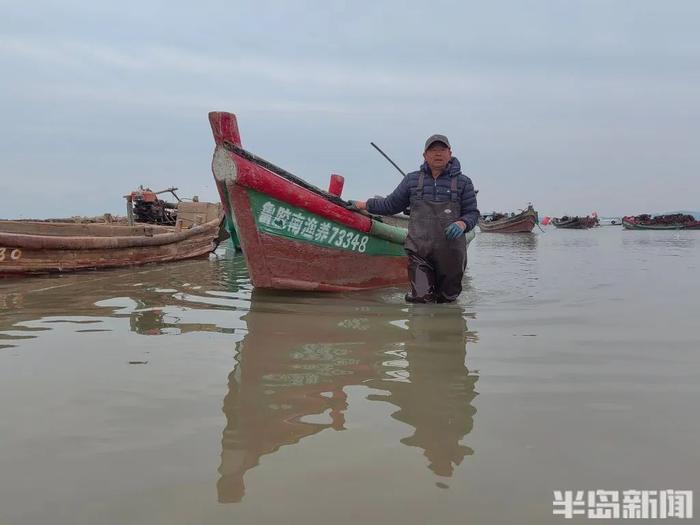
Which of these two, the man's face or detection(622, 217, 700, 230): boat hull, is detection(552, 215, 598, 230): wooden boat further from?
the man's face

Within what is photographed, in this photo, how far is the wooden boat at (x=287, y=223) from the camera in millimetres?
5457

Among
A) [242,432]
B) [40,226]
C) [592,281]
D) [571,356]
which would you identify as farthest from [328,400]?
[40,226]

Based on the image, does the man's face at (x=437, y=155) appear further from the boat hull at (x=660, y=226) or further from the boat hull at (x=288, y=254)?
the boat hull at (x=660, y=226)

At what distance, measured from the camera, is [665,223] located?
42875mm

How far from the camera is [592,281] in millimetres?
7488

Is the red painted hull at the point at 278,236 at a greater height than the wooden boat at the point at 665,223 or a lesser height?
lesser

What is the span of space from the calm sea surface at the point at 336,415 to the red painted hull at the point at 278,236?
55.8 inches

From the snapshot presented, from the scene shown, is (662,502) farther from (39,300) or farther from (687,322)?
(39,300)

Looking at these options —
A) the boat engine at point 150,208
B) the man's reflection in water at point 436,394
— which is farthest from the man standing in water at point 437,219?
the boat engine at point 150,208

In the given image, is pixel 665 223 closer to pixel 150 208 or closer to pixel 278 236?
pixel 150 208

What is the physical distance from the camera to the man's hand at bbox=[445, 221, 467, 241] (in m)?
4.94

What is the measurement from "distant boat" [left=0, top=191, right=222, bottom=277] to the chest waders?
6.23m

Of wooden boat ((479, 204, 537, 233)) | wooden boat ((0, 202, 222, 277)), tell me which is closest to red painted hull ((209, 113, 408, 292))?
wooden boat ((0, 202, 222, 277))

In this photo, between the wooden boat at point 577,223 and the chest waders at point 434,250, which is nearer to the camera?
the chest waders at point 434,250
